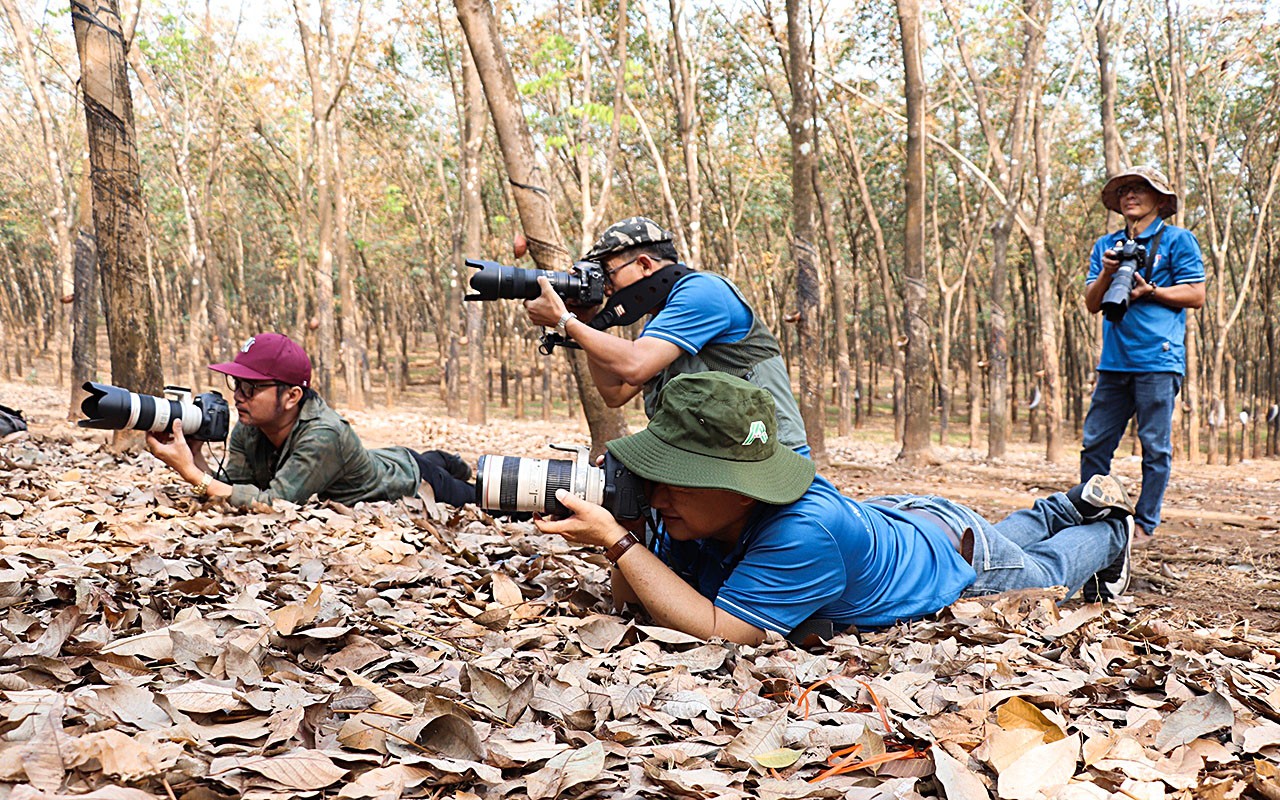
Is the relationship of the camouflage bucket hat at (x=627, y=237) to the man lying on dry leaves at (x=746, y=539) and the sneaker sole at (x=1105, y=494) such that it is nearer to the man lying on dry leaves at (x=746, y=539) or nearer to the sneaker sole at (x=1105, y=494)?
the man lying on dry leaves at (x=746, y=539)

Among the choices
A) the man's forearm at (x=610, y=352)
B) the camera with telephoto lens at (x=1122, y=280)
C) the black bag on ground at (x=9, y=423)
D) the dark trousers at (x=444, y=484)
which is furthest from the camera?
the black bag on ground at (x=9, y=423)

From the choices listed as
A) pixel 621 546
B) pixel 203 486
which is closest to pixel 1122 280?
pixel 621 546

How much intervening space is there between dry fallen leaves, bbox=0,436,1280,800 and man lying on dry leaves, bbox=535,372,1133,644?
0.10 meters

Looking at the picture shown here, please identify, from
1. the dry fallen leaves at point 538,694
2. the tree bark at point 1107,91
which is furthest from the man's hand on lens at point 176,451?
the tree bark at point 1107,91

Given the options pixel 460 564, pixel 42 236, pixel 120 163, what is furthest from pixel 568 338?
pixel 42 236

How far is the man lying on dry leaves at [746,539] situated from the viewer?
8.55 feet

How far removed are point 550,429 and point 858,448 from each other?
17.5 feet

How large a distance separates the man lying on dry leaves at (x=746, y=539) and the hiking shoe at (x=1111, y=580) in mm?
1036

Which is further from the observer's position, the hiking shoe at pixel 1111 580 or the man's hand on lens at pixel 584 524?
the hiking shoe at pixel 1111 580

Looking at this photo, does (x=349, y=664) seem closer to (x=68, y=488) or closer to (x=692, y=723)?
(x=692, y=723)

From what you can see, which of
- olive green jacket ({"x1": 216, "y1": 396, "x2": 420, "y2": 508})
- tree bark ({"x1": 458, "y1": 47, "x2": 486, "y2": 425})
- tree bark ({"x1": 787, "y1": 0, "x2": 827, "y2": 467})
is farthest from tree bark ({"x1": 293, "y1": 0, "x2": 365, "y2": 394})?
olive green jacket ({"x1": 216, "y1": 396, "x2": 420, "y2": 508})

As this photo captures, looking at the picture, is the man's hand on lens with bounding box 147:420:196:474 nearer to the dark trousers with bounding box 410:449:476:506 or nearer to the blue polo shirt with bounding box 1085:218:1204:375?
the dark trousers with bounding box 410:449:476:506

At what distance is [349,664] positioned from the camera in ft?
7.57

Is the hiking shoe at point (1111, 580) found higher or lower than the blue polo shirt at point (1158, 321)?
lower
